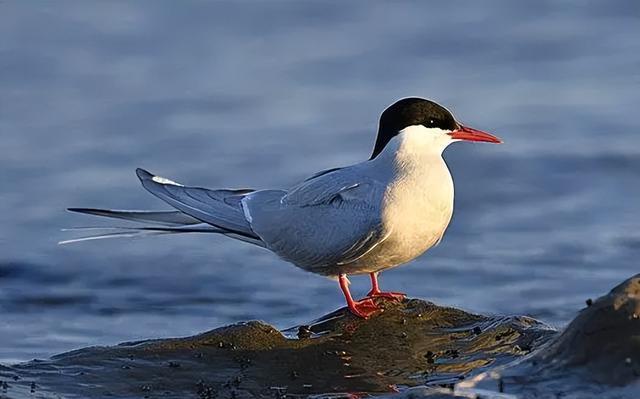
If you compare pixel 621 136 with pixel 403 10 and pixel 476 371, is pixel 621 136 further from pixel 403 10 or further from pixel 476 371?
pixel 476 371

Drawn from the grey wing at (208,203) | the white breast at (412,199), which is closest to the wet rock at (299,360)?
the white breast at (412,199)

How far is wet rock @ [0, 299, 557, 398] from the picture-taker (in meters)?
6.14

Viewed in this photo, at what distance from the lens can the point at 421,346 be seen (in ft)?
21.9

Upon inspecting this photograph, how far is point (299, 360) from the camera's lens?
650cm

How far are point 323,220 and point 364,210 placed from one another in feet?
1.01

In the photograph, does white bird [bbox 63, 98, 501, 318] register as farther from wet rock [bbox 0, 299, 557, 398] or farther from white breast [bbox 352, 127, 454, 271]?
wet rock [bbox 0, 299, 557, 398]

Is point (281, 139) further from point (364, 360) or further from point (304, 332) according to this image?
point (364, 360)

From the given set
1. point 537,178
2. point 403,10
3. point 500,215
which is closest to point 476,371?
point 500,215

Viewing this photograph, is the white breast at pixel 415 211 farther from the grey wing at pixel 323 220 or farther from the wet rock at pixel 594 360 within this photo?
the wet rock at pixel 594 360

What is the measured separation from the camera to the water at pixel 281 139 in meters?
8.76

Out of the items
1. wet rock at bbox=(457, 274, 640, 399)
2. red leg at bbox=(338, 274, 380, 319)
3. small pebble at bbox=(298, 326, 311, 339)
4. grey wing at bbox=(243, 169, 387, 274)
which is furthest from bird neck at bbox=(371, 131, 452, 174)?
wet rock at bbox=(457, 274, 640, 399)

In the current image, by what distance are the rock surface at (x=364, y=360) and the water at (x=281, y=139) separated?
128 cm

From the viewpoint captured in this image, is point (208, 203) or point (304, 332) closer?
point (304, 332)

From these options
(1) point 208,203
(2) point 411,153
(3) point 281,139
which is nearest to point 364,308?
(2) point 411,153
